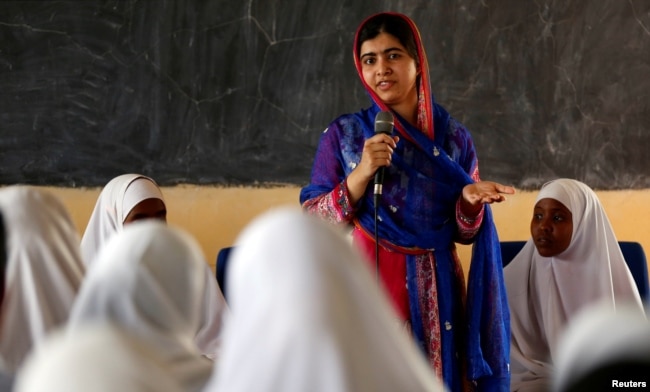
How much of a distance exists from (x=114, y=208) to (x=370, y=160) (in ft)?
3.83

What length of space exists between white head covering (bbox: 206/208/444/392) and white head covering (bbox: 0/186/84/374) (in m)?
0.78

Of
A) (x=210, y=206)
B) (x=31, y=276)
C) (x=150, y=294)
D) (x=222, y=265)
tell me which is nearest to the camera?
(x=150, y=294)

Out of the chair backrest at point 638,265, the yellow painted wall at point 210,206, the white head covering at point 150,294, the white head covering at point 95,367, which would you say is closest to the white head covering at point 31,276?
the white head covering at point 150,294

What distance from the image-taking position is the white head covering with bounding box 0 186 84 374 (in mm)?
1840

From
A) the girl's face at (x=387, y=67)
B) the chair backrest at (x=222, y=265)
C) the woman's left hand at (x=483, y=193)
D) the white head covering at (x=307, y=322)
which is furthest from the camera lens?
the chair backrest at (x=222, y=265)

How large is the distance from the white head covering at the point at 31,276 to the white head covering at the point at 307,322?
78 centimetres

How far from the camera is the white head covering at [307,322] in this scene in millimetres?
1105

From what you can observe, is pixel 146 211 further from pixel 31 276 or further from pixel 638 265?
pixel 638 265

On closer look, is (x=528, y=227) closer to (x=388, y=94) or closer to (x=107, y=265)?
(x=388, y=94)

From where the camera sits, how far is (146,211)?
3.10 meters

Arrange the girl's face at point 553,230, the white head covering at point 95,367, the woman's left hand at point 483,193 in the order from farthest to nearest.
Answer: the girl's face at point 553,230 → the woman's left hand at point 483,193 → the white head covering at point 95,367

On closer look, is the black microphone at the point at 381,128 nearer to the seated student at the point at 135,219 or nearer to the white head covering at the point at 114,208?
the seated student at the point at 135,219
